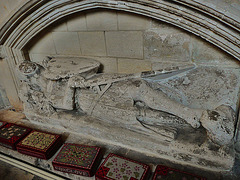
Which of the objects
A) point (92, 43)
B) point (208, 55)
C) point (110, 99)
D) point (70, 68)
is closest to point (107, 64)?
point (92, 43)

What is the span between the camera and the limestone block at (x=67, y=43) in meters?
3.02

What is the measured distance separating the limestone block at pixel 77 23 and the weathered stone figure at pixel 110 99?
0.47 m

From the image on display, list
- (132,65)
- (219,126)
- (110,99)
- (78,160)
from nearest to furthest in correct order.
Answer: (219,126), (78,160), (110,99), (132,65)

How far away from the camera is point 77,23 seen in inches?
113

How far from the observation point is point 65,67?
2.74 m

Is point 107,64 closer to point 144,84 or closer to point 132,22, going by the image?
point 132,22

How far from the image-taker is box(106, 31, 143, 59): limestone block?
2.60 meters

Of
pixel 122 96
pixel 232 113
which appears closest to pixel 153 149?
pixel 122 96

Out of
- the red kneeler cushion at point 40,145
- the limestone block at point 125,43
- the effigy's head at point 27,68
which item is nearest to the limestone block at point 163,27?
the limestone block at point 125,43

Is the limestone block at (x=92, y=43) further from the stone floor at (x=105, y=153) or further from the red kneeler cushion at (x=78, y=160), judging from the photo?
the red kneeler cushion at (x=78, y=160)

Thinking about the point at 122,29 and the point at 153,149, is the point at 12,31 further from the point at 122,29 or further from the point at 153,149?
the point at 153,149

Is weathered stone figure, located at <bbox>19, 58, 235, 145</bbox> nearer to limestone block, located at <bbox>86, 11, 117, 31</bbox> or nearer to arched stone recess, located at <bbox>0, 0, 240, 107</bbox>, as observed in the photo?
limestone block, located at <bbox>86, 11, 117, 31</bbox>

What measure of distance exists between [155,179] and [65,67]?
1847 mm

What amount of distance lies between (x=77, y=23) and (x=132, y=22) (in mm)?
877
